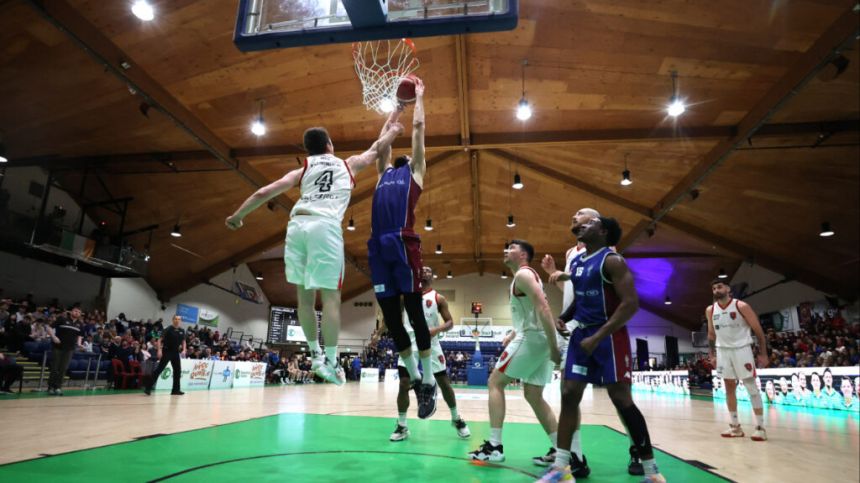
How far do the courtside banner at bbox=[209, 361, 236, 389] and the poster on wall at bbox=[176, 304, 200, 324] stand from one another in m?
10.1

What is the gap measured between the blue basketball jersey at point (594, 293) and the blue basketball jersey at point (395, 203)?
1.34m

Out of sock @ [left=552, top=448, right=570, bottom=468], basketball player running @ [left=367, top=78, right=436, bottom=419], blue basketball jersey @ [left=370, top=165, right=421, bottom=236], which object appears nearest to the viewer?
sock @ [left=552, top=448, right=570, bottom=468]

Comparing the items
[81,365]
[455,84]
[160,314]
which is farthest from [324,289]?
[160,314]

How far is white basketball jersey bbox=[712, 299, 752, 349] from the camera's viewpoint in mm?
6703

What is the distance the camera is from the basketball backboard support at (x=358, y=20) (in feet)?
12.3

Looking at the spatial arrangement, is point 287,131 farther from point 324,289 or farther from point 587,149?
point 324,289

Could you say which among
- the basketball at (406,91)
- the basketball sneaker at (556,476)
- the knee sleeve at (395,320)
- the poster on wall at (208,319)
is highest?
the basketball at (406,91)

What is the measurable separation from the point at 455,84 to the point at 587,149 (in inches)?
210

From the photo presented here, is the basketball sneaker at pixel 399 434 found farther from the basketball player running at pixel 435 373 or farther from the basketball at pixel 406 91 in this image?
the basketball at pixel 406 91

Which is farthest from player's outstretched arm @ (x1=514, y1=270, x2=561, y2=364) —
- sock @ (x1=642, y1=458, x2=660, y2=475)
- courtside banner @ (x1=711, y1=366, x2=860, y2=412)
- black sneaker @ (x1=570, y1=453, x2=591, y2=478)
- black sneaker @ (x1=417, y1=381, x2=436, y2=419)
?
courtside banner @ (x1=711, y1=366, x2=860, y2=412)

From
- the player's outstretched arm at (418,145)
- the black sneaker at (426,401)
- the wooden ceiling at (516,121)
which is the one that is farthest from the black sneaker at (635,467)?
the wooden ceiling at (516,121)

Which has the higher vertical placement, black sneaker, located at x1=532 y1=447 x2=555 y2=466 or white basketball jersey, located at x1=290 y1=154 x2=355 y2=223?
white basketball jersey, located at x1=290 y1=154 x2=355 y2=223

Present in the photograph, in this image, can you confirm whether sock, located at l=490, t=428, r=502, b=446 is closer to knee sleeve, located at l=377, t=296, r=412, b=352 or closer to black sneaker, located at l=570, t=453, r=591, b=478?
black sneaker, located at l=570, t=453, r=591, b=478

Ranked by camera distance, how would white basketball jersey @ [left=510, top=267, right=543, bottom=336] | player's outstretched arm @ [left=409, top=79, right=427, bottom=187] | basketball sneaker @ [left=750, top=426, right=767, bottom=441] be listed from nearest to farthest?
1. player's outstretched arm @ [left=409, top=79, right=427, bottom=187]
2. white basketball jersey @ [left=510, top=267, right=543, bottom=336]
3. basketball sneaker @ [left=750, top=426, right=767, bottom=441]
